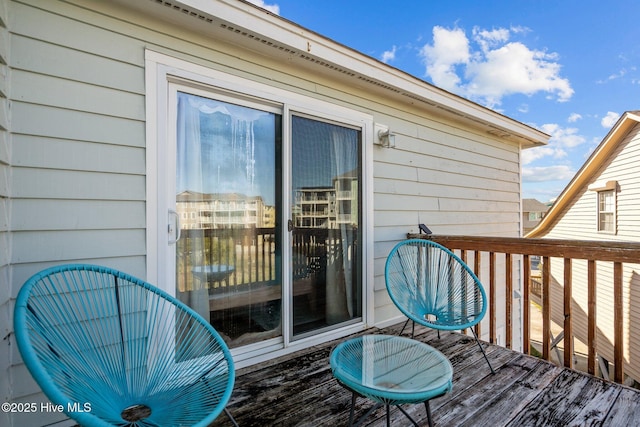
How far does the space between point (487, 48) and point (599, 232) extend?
6.09 metres

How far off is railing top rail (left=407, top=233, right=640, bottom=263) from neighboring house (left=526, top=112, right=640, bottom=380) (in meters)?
5.98

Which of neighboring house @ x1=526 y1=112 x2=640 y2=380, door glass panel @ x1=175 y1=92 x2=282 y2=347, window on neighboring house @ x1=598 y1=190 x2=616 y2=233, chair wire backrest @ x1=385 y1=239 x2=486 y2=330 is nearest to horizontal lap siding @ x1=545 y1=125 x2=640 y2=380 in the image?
neighboring house @ x1=526 y1=112 x2=640 y2=380

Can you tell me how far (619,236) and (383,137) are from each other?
798cm

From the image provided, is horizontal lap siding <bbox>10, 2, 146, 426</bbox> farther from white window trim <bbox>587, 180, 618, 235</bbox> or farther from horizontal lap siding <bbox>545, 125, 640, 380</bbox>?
white window trim <bbox>587, 180, 618, 235</bbox>

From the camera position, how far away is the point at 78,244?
165 cm

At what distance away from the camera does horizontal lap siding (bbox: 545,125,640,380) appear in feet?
21.9

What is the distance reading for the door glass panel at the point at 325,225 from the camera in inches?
96.7

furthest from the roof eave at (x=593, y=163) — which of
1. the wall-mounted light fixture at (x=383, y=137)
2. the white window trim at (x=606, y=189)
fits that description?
the wall-mounted light fixture at (x=383, y=137)

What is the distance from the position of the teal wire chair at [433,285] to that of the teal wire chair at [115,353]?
4.63 ft

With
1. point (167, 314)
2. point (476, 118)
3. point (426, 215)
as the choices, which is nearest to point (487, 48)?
point (476, 118)

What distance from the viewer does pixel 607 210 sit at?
313 inches

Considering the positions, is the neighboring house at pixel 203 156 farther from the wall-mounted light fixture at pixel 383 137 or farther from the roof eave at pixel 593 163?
the roof eave at pixel 593 163

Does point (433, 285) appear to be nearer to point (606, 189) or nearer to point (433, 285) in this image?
point (433, 285)

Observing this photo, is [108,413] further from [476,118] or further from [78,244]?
[476,118]
